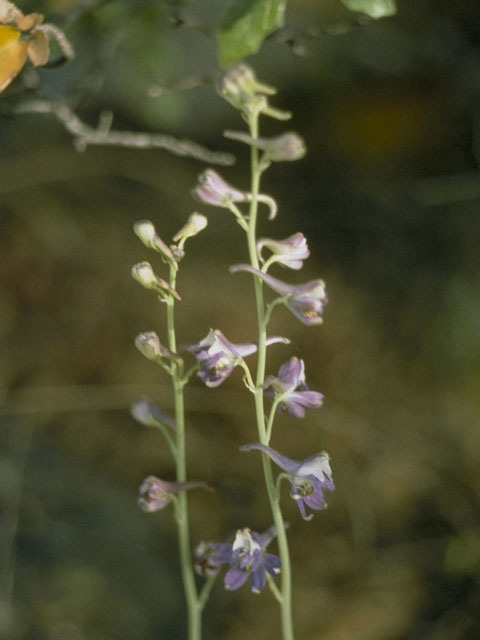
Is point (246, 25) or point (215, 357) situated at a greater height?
point (246, 25)

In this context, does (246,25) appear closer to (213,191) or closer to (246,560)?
(213,191)

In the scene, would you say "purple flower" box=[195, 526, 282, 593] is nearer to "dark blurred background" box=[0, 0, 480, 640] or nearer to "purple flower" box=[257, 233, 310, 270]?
"purple flower" box=[257, 233, 310, 270]

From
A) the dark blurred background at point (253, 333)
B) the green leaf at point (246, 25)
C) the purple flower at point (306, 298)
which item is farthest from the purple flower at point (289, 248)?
the dark blurred background at point (253, 333)

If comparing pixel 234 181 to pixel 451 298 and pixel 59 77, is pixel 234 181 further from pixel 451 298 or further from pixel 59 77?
pixel 59 77

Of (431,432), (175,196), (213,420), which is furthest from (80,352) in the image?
(431,432)

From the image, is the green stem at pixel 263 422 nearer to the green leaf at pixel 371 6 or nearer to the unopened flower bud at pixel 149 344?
the unopened flower bud at pixel 149 344

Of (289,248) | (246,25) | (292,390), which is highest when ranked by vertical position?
(246,25)

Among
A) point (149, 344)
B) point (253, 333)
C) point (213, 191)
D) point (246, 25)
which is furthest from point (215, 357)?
point (253, 333)
